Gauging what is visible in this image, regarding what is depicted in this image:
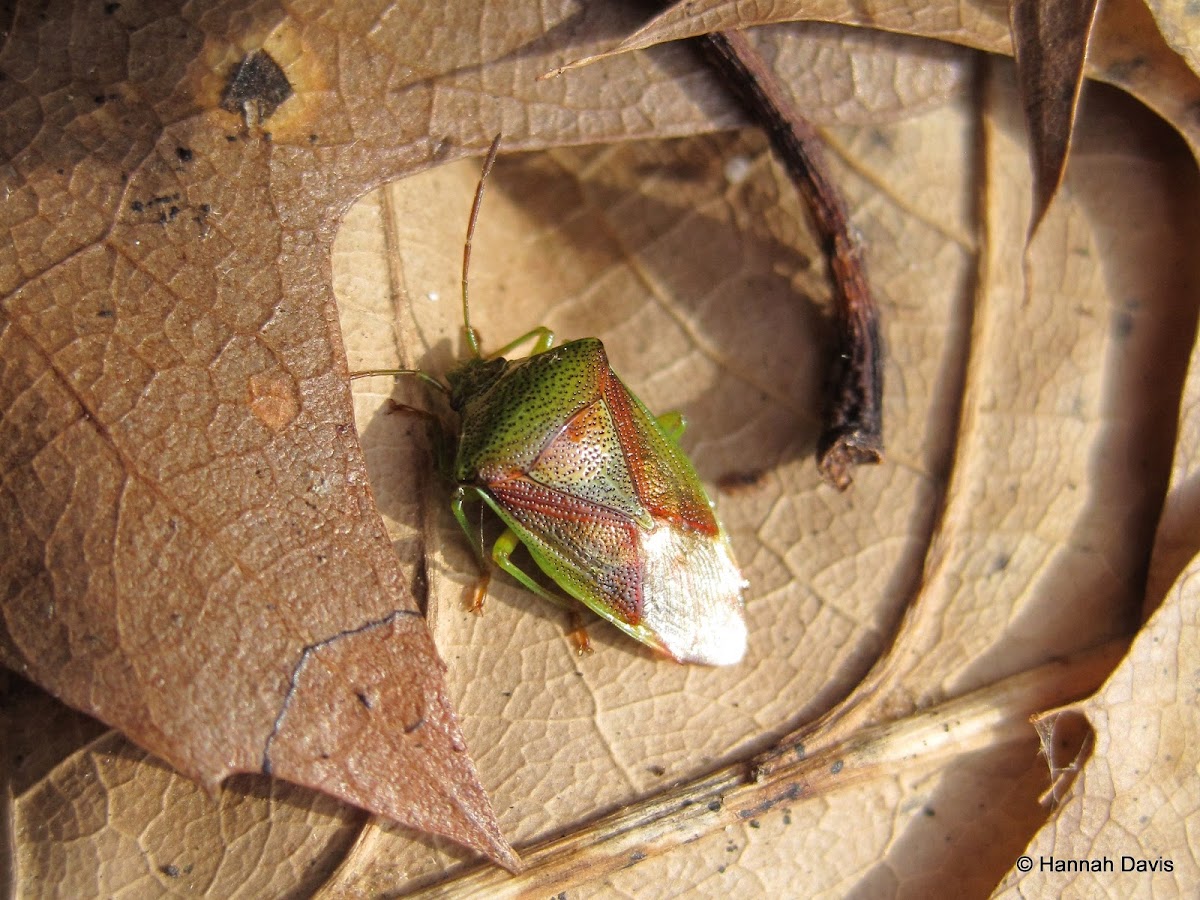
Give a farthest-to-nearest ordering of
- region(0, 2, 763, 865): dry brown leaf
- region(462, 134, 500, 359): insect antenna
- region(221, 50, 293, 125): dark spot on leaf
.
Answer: region(462, 134, 500, 359): insect antenna
region(221, 50, 293, 125): dark spot on leaf
region(0, 2, 763, 865): dry brown leaf

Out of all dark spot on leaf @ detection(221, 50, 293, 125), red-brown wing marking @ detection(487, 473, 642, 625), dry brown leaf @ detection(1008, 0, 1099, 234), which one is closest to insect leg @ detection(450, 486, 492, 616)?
red-brown wing marking @ detection(487, 473, 642, 625)

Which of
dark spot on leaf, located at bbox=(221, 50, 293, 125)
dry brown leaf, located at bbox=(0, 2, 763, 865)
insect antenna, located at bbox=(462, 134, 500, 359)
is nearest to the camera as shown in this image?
dry brown leaf, located at bbox=(0, 2, 763, 865)

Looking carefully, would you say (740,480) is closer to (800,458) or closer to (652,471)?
(800,458)

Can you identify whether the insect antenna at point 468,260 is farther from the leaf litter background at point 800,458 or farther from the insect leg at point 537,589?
the insect leg at point 537,589

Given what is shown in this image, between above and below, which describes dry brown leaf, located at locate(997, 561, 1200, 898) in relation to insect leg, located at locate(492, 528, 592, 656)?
below

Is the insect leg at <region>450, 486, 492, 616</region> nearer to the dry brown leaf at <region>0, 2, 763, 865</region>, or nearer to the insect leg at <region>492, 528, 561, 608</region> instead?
the insect leg at <region>492, 528, 561, 608</region>

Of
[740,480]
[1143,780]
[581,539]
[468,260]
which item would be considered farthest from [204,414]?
[1143,780]
